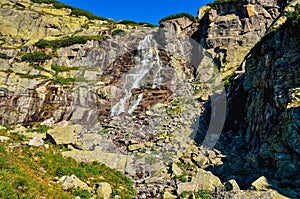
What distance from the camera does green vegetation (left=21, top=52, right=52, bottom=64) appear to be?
35.5 meters

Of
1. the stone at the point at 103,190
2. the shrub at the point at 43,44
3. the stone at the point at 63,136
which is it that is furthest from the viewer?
the shrub at the point at 43,44

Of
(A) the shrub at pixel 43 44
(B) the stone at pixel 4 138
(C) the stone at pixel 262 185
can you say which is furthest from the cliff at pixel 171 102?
(B) the stone at pixel 4 138

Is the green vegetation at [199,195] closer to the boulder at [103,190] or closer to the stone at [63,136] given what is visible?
the boulder at [103,190]

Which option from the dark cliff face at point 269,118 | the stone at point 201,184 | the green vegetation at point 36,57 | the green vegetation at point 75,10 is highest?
the green vegetation at point 75,10

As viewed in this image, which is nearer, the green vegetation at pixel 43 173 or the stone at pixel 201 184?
the green vegetation at pixel 43 173

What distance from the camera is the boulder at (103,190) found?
12656 millimetres

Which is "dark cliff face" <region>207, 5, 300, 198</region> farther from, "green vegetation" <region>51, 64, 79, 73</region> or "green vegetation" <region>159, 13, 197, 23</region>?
"green vegetation" <region>159, 13, 197, 23</region>

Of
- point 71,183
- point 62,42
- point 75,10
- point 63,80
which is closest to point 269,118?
point 71,183

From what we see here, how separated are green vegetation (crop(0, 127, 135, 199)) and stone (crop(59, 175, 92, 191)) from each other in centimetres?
29

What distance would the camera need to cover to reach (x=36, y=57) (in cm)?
3634

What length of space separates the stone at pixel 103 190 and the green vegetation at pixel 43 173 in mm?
324

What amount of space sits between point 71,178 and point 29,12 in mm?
46033

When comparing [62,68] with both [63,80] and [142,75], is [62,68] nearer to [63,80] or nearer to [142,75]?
[63,80]

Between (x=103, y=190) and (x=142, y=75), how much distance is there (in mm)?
20696
